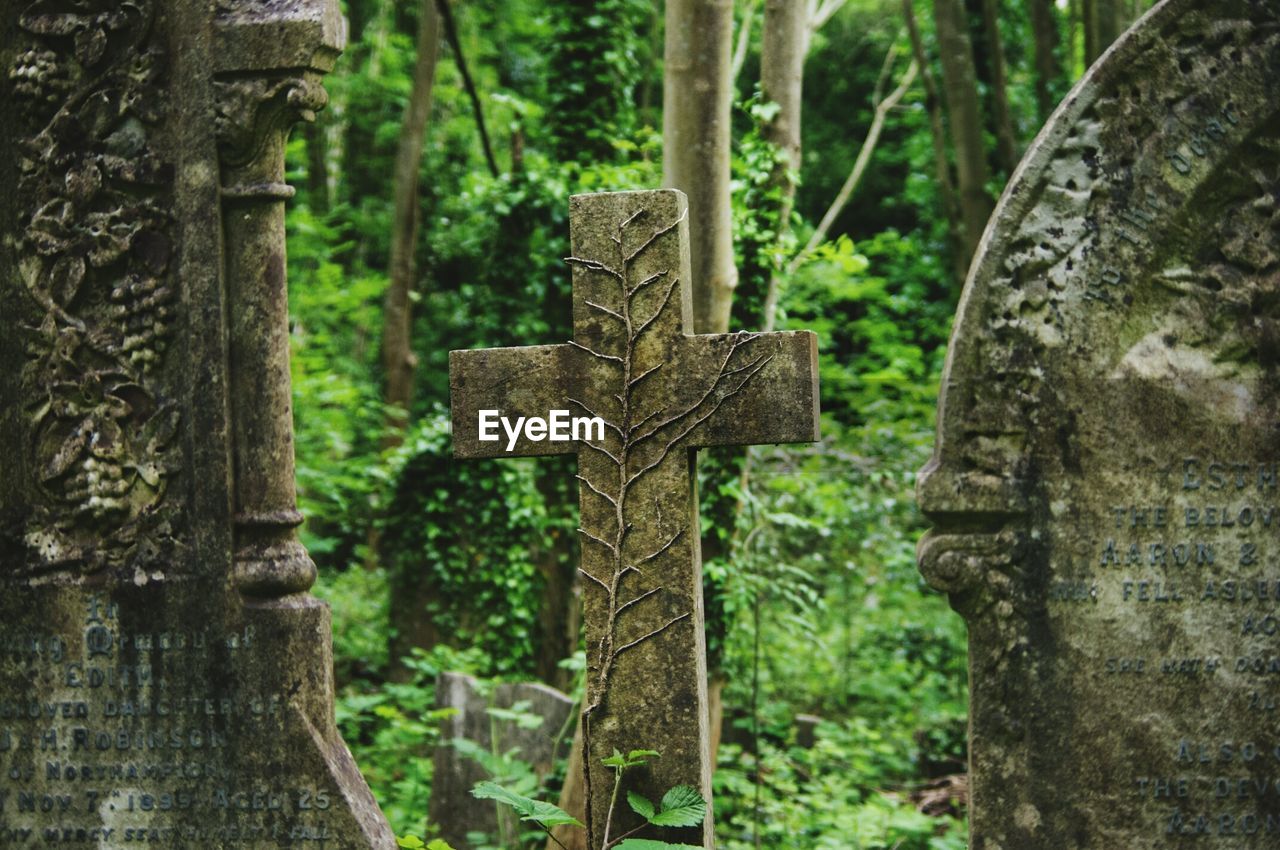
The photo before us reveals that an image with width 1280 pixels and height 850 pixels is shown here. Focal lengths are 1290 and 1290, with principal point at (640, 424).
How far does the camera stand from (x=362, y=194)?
20062 mm

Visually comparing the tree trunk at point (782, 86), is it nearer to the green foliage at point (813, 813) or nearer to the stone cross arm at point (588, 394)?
the green foliage at point (813, 813)

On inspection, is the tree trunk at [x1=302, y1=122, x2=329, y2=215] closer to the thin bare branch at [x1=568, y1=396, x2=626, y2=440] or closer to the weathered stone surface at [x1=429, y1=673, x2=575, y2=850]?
the weathered stone surface at [x1=429, y1=673, x2=575, y2=850]

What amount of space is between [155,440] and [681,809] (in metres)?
2.15

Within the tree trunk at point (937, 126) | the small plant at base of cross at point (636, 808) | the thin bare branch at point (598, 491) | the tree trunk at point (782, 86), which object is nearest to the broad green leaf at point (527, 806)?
the small plant at base of cross at point (636, 808)

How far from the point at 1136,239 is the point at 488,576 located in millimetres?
5750

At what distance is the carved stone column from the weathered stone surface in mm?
2426

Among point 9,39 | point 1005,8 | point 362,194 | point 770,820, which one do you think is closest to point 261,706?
point 9,39

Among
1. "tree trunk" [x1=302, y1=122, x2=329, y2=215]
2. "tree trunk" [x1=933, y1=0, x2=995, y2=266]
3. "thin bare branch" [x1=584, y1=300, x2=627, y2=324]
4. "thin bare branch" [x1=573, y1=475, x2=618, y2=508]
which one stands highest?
"tree trunk" [x1=302, y1=122, x2=329, y2=215]

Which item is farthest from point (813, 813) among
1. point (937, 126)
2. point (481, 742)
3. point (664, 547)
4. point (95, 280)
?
point (937, 126)

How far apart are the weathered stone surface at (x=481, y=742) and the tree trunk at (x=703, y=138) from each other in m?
2.17

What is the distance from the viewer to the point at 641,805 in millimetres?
3898

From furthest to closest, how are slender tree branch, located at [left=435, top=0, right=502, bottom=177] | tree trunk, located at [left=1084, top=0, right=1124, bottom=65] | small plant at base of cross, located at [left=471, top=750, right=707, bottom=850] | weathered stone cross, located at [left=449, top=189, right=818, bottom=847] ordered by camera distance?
slender tree branch, located at [left=435, top=0, right=502, bottom=177], tree trunk, located at [left=1084, top=0, right=1124, bottom=65], weathered stone cross, located at [left=449, top=189, right=818, bottom=847], small plant at base of cross, located at [left=471, top=750, right=707, bottom=850]

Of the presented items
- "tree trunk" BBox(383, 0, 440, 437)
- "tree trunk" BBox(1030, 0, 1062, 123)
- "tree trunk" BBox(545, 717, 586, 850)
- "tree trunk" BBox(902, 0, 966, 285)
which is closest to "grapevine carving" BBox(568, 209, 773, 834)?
"tree trunk" BBox(545, 717, 586, 850)

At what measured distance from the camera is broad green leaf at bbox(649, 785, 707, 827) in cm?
383
